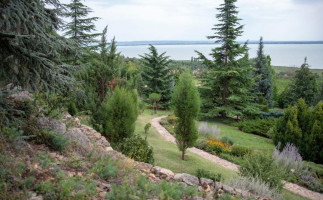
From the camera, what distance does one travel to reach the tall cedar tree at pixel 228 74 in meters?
17.3

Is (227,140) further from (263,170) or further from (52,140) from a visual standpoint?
(52,140)

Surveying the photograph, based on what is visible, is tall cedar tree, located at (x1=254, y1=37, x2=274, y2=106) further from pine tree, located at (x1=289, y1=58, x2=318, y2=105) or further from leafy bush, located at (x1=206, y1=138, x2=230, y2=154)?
leafy bush, located at (x1=206, y1=138, x2=230, y2=154)

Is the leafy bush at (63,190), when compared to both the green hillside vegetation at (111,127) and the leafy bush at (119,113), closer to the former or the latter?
the green hillside vegetation at (111,127)

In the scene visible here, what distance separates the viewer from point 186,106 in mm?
7738

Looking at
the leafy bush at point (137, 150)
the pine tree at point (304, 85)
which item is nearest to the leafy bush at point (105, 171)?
the leafy bush at point (137, 150)

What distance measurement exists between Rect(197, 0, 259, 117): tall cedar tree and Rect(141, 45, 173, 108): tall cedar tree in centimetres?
→ 526

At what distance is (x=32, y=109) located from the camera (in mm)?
4371

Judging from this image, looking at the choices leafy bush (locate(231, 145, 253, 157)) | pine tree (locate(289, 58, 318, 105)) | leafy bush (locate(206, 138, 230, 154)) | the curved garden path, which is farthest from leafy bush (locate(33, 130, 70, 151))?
pine tree (locate(289, 58, 318, 105))

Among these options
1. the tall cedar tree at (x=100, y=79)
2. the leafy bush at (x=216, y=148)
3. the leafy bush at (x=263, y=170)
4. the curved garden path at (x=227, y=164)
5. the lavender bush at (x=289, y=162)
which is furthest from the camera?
the leafy bush at (x=216, y=148)

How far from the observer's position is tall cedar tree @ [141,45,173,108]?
23.3 metres

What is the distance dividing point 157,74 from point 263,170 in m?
18.4

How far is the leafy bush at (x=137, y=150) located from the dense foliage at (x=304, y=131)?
7193 mm

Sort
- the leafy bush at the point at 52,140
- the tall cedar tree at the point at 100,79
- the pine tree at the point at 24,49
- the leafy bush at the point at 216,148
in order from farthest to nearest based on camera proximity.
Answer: the leafy bush at the point at 216,148 < the tall cedar tree at the point at 100,79 < the leafy bush at the point at 52,140 < the pine tree at the point at 24,49

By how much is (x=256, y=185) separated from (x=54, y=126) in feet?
15.4
